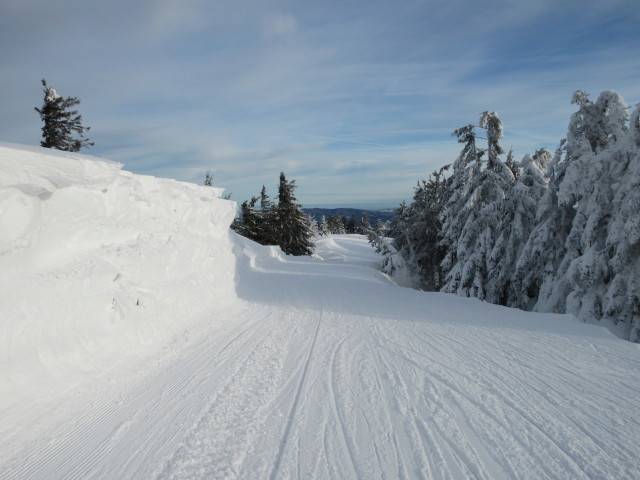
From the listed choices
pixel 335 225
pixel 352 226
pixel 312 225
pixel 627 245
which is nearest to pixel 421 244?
pixel 627 245

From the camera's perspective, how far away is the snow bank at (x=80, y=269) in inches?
163

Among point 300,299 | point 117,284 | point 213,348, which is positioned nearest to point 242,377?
point 213,348

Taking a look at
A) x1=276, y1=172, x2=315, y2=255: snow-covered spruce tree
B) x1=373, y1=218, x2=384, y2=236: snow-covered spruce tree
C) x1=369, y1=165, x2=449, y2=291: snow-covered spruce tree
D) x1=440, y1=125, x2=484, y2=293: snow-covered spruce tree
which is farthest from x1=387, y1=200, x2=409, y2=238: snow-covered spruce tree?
x1=373, y1=218, x2=384, y2=236: snow-covered spruce tree

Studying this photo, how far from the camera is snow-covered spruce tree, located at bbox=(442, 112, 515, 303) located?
625 inches

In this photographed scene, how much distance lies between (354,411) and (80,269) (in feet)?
15.1

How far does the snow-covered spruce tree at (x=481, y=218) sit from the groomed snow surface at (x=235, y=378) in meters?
8.61

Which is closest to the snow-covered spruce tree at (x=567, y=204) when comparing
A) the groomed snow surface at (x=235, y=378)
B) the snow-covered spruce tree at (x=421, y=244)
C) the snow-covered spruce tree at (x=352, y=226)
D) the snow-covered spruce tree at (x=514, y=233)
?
the snow-covered spruce tree at (x=514, y=233)

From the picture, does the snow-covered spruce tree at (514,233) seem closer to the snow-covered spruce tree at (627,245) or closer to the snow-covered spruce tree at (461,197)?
the snow-covered spruce tree at (461,197)

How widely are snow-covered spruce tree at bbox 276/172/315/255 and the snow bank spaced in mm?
24634

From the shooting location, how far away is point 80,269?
205 inches

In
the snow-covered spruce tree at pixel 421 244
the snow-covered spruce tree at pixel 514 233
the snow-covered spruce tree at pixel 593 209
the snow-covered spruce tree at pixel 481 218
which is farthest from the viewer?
the snow-covered spruce tree at pixel 421 244

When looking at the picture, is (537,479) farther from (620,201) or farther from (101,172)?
(620,201)

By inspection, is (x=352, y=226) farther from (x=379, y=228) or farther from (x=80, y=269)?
(x=80, y=269)

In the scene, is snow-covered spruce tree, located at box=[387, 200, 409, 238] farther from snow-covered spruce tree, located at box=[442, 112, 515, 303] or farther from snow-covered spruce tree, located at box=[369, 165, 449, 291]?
snow-covered spruce tree, located at box=[442, 112, 515, 303]
